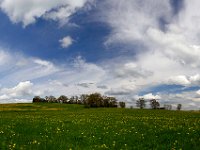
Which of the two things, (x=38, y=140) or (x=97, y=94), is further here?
(x=97, y=94)

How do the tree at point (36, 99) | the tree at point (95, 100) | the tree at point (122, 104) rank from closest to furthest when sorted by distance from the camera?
the tree at point (95, 100) < the tree at point (122, 104) < the tree at point (36, 99)

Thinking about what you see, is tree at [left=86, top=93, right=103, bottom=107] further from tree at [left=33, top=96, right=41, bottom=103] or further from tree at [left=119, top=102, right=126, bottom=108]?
tree at [left=33, top=96, right=41, bottom=103]

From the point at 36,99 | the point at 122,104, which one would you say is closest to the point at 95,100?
the point at 122,104

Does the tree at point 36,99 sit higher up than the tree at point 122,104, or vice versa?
the tree at point 36,99

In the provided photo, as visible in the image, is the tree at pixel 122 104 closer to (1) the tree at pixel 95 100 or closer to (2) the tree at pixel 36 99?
(1) the tree at pixel 95 100

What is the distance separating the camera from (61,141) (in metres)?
18.2

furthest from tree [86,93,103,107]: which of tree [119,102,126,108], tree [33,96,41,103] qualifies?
tree [33,96,41,103]

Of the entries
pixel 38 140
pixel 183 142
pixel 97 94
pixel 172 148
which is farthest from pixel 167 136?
pixel 97 94

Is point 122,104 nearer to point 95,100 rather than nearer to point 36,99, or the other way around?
point 95,100

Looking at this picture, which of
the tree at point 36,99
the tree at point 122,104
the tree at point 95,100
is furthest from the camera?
the tree at point 36,99

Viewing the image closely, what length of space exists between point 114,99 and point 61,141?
13810cm

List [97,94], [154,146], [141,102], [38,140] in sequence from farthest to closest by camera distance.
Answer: [141,102], [97,94], [38,140], [154,146]

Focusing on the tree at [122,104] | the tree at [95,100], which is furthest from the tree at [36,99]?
the tree at [122,104]

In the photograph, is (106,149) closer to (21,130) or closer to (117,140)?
(117,140)
